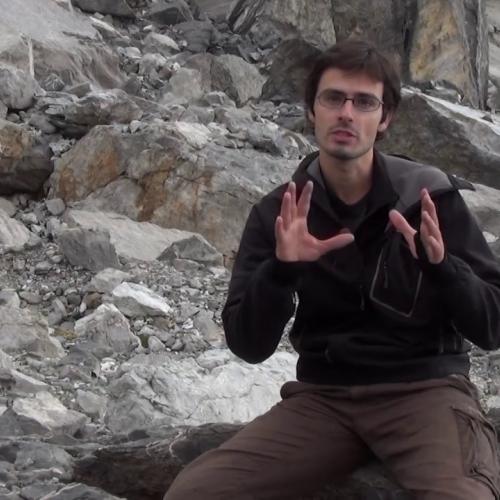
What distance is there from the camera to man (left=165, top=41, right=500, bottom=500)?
12.4 ft

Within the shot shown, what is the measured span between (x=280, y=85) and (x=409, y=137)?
153 inches

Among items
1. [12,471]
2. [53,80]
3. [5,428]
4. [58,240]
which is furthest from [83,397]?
[53,80]

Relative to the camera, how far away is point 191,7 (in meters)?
24.9

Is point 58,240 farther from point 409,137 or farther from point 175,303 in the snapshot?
point 409,137

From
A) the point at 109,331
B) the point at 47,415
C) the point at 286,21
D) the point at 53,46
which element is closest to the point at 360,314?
the point at 47,415

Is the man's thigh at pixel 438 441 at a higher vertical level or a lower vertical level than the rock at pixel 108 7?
higher

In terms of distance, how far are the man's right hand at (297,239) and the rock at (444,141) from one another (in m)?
13.2

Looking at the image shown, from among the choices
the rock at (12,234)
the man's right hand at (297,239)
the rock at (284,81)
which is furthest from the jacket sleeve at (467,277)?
the rock at (284,81)

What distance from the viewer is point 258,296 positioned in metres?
3.88

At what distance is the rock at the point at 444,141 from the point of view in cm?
1686

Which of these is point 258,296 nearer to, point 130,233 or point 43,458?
point 43,458

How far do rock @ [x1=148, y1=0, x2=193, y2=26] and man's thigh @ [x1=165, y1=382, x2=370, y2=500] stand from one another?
65.2 feet

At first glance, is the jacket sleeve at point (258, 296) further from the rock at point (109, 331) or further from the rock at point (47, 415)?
the rock at point (109, 331)

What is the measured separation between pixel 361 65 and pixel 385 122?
277mm
